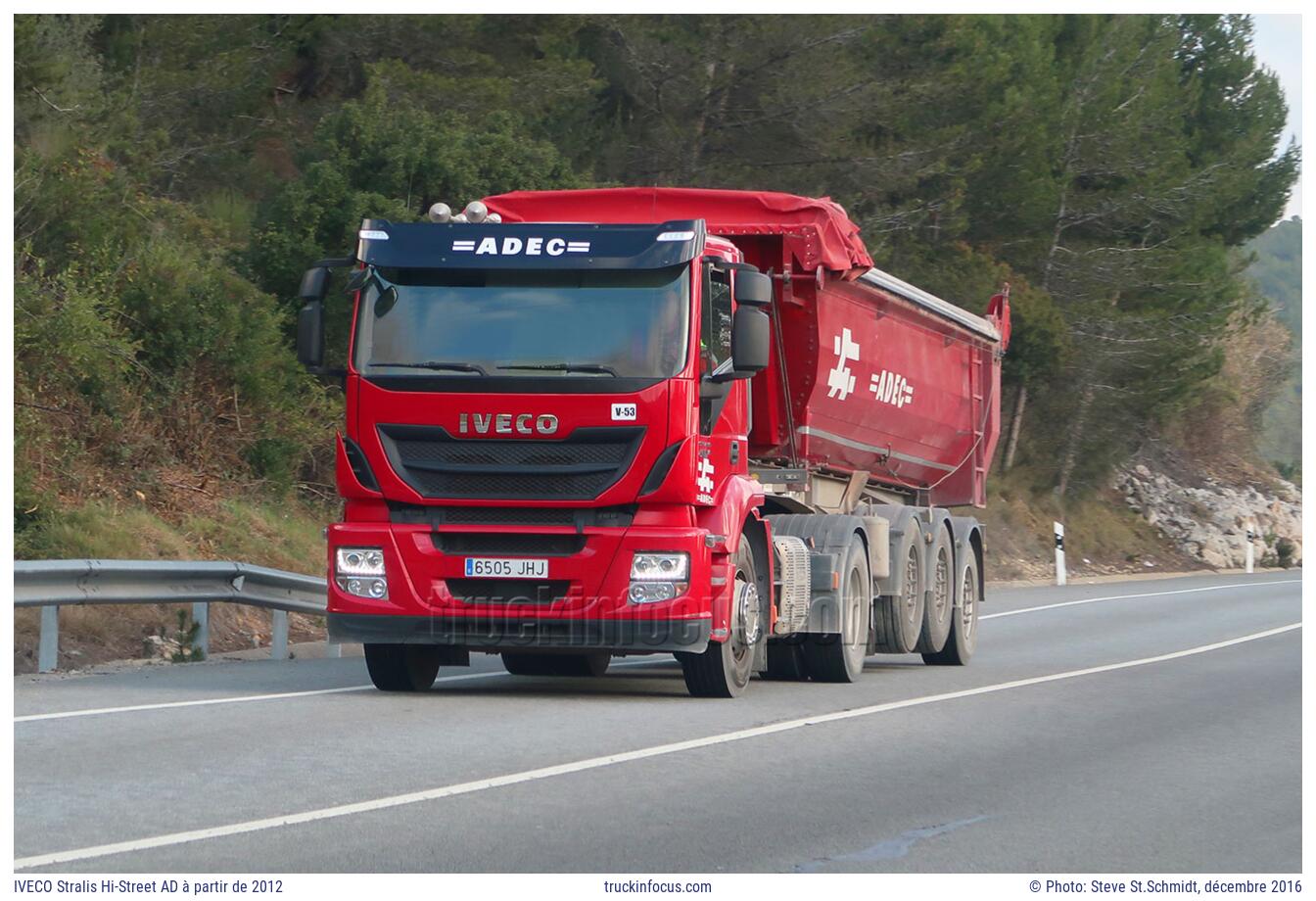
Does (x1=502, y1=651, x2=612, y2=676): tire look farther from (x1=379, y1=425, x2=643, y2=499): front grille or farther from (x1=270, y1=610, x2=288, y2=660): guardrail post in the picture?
(x1=379, y1=425, x2=643, y2=499): front grille

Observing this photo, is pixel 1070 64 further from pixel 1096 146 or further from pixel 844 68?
pixel 844 68

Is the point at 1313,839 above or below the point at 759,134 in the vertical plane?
below

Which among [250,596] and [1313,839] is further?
[250,596]

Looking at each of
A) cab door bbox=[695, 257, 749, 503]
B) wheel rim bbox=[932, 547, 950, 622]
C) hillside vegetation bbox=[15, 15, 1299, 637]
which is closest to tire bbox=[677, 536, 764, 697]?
cab door bbox=[695, 257, 749, 503]

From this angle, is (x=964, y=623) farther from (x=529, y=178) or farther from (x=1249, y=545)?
(x=1249, y=545)

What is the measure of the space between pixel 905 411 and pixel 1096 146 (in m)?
27.9

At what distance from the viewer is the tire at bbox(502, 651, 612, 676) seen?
15.2m

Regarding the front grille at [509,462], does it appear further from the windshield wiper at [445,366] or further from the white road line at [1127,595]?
the white road line at [1127,595]

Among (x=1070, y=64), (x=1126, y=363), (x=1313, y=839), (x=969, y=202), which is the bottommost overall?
(x=1313, y=839)

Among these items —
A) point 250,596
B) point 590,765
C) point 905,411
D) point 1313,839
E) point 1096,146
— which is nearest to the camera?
point 1313,839

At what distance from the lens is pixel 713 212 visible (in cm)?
1428

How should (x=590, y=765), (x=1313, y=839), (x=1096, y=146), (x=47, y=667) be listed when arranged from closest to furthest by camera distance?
1. (x=1313, y=839)
2. (x=590, y=765)
3. (x=47, y=667)
4. (x=1096, y=146)

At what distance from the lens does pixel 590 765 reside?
934 centimetres
